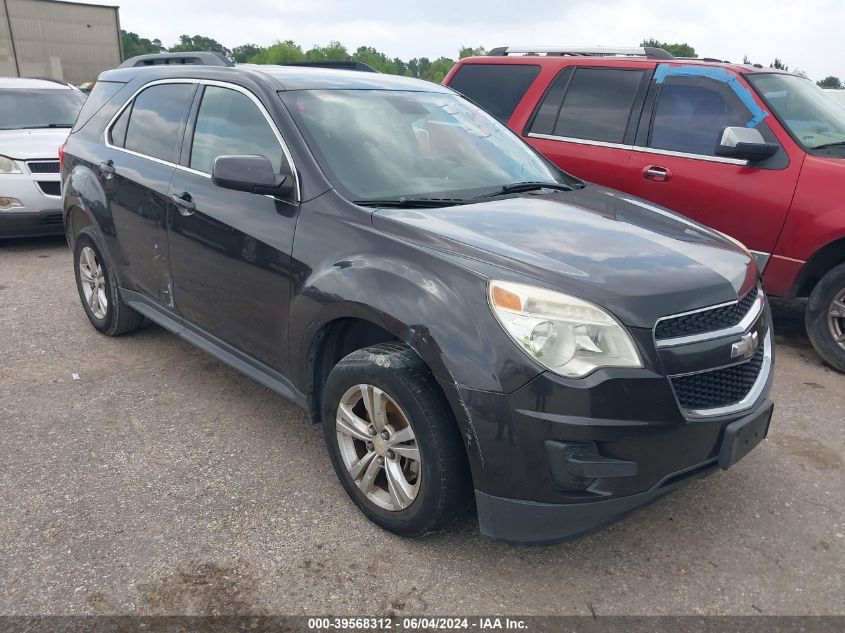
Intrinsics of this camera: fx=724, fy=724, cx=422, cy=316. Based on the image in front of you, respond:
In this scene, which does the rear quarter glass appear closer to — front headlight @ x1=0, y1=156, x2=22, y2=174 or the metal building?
front headlight @ x1=0, y1=156, x2=22, y2=174

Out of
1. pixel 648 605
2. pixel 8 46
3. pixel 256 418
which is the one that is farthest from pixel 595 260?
pixel 8 46

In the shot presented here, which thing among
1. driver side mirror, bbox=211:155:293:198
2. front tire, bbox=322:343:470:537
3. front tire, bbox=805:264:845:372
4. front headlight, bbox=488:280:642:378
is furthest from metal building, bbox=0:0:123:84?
front headlight, bbox=488:280:642:378

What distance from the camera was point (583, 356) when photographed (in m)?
2.34

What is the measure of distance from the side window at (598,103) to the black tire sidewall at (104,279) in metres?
3.54

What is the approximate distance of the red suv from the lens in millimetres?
4582

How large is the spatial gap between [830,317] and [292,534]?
362cm

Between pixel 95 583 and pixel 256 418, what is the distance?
4.55ft

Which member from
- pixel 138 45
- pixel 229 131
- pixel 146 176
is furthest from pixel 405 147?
pixel 138 45

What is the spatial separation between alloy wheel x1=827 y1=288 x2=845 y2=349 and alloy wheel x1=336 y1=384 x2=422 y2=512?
3217mm

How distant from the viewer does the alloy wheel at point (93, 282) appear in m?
4.86

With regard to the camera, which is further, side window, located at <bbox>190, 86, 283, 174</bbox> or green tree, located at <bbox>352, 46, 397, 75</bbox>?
green tree, located at <bbox>352, 46, 397, 75</bbox>

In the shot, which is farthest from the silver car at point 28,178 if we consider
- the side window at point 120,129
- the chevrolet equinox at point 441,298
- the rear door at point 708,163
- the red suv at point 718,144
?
the rear door at point 708,163

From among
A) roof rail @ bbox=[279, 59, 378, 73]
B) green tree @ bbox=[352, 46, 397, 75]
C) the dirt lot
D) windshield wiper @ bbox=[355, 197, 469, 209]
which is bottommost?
green tree @ bbox=[352, 46, 397, 75]

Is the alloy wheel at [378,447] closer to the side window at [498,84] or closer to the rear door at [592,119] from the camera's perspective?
the rear door at [592,119]
